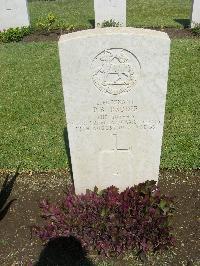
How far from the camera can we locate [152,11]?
15016 mm

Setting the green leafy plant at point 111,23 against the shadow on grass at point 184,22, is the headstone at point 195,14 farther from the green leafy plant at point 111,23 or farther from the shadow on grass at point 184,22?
the green leafy plant at point 111,23

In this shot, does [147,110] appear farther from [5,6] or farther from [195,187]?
[5,6]

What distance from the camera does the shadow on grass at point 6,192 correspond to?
4660 millimetres

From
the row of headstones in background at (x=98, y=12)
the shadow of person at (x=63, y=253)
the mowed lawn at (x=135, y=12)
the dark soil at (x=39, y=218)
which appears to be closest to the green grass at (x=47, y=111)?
the dark soil at (x=39, y=218)

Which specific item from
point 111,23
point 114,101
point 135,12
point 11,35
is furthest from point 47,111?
point 135,12

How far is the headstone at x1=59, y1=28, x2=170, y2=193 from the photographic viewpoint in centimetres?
350

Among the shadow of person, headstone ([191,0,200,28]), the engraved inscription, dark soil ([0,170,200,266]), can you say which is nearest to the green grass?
dark soil ([0,170,200,266])

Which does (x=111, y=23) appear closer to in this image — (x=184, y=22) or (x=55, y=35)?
(x=55, y=35)

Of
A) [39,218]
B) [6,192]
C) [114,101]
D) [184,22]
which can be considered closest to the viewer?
[114,101]

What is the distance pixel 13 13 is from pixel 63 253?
10.1 meters

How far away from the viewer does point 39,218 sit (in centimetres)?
464

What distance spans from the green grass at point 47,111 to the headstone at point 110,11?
2433 millimetres

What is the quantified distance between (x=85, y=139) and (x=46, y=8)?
1368 centimetres

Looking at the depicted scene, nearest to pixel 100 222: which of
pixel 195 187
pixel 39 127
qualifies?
pixel 195 187
